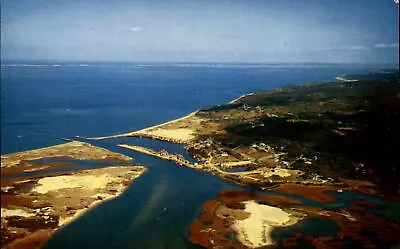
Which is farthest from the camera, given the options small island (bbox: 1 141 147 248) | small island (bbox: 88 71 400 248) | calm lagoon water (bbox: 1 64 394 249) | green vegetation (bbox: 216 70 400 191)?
green vegetation (bbox: 216 70 400 191)

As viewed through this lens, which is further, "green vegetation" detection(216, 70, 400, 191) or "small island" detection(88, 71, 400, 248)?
"green vegetation" detection(216, 70, 400, 191)

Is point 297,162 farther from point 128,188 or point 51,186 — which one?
point 51,186

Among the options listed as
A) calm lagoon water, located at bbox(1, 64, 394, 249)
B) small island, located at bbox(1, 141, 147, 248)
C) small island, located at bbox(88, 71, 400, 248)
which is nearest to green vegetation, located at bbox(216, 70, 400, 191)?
small island, located at bbox(88, 71, 400, 248)

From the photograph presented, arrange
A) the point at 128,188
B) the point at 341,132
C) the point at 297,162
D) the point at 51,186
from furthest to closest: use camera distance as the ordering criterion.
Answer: the point at 341,132, the point at 297,162, the point at 128,188, the point at 51,186

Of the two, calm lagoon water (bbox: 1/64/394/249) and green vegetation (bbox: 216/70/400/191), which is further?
green vegetation (bbox: 216/70/400/191)

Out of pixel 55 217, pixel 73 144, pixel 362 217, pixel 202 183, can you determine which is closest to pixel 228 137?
pixel 202 183

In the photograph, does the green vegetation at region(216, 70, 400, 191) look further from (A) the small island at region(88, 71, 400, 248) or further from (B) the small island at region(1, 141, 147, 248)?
(B) the small island at region(1, 141, 147, 248)

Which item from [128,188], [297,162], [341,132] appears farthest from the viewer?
[341,132]

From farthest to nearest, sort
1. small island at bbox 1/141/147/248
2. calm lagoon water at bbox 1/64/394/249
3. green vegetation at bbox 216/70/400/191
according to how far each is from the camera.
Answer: green vegetation at bbox 216/70/400/191 → calm lagoon water at bbox 1/64/394/249 → small island at bbox 1/141/147/248

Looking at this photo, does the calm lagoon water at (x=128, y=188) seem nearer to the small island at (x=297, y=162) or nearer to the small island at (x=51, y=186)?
the small island at (x=51, y=186)

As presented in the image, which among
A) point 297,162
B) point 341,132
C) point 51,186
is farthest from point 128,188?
point 341,132

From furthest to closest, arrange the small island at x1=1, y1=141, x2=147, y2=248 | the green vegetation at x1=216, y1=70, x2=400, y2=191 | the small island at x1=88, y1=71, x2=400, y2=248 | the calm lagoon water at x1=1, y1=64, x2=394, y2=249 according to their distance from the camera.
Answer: the green vegetation at x1=216, y1=70, x2=400, y2=191 < the small island at x1=88, y1=71, x2=400, y2=248 < the calm lagoon water at x1=1, y1=64, x2=394, y2=249 < the small island at x1=1, y1=141, x2=147, y2=248
